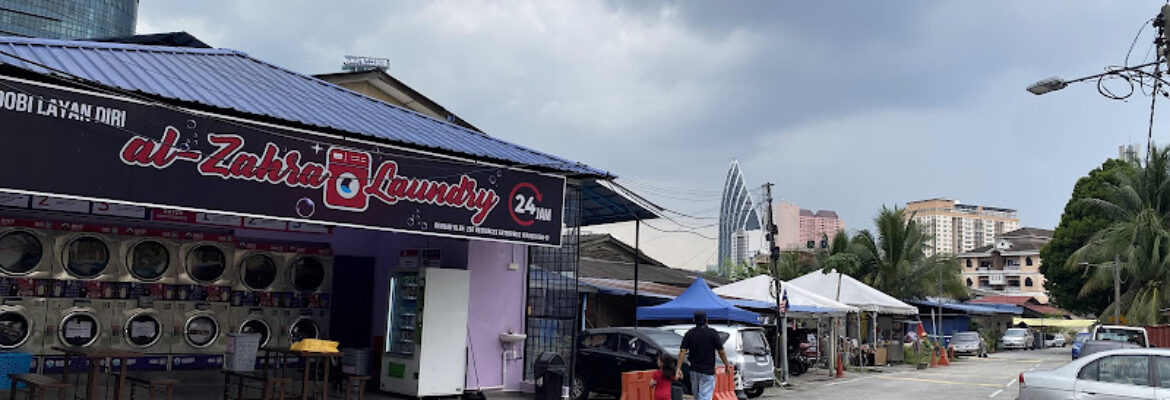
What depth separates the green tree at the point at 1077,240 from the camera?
48812 mm

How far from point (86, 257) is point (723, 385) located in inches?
375

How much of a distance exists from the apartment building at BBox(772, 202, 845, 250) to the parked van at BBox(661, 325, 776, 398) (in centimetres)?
9303

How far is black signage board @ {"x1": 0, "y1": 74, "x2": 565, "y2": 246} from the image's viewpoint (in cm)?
874

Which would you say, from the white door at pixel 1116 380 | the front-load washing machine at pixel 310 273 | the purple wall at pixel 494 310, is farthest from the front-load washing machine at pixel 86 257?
the white door at pixel 1116 380

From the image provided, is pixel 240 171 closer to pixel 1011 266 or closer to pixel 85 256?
pixel 85 256

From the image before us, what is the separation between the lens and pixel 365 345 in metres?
15.1

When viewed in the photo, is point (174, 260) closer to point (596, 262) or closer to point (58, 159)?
point (58, 159)

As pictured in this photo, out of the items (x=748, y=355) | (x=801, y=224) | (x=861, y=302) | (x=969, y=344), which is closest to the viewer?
(x=748, y=355)

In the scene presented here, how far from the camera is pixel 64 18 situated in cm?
9175

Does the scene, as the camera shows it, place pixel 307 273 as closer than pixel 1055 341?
Yes

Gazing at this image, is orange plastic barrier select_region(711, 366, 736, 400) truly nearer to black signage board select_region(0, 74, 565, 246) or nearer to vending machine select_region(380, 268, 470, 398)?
black signage board select_region(0, 74, 565, 246)

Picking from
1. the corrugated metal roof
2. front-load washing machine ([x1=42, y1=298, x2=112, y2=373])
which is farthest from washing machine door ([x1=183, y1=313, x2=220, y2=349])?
the corrugated metal roof

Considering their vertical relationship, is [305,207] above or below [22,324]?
above

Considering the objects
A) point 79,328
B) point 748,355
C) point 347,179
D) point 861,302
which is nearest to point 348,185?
point 347,179
